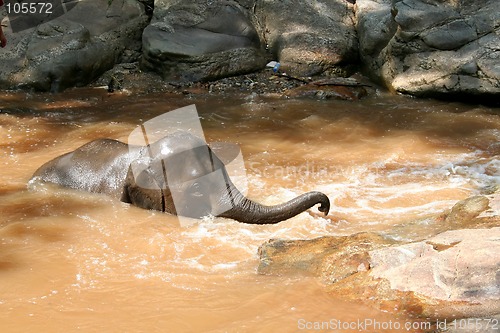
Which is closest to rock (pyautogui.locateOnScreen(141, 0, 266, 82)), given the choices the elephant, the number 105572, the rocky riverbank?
the rocky riverbank

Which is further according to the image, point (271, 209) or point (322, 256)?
point (271, 209)

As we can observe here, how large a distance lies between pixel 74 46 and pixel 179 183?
20.3 ft

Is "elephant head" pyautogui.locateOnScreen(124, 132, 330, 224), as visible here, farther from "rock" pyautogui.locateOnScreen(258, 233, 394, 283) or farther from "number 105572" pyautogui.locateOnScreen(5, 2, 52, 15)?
"number 105572" pyautogui.locateOnScreen(5, 2, 52, 15)

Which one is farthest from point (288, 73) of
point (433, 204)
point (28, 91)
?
point (433, 204)

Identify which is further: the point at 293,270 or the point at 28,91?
the point at 28,91

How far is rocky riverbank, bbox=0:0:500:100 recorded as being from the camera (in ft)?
33.0

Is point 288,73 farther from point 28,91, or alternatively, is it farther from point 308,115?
point 28,91

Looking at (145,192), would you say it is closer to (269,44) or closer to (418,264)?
(418,264)

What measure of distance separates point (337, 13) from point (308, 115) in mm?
3367

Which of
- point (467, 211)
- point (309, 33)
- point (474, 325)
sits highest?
point (474, 325)

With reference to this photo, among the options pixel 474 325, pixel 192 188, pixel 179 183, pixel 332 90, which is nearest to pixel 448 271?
pixel 474 325

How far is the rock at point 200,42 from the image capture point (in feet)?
35.9

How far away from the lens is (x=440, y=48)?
1017cm

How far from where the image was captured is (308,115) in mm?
9320
